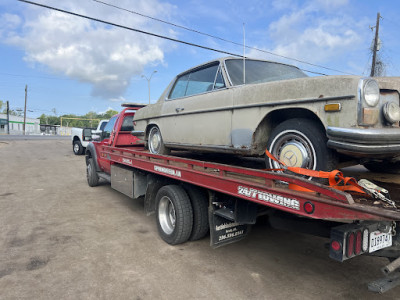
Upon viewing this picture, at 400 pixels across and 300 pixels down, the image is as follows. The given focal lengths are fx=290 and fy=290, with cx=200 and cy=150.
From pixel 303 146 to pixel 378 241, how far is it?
37.1 inches

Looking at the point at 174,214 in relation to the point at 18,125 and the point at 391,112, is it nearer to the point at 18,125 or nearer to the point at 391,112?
the point at 391,112

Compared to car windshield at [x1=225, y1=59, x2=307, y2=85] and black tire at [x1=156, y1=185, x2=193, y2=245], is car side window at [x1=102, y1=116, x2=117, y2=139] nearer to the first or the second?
black tire at [x1=156, y1=185, x2=193, y2=245]

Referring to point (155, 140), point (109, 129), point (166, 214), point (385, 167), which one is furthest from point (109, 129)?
point (385, 167)

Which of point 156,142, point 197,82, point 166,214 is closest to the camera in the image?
point 166,214

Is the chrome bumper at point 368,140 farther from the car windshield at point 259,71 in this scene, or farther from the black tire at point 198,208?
the black tire at point 198,208

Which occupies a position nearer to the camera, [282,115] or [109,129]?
[282,115]

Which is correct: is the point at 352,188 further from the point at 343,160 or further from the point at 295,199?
the point at 343,160

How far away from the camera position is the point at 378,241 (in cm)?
219

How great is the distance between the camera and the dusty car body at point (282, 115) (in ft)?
7.50

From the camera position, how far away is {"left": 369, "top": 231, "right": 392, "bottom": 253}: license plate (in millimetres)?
2180

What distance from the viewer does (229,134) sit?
3400mm

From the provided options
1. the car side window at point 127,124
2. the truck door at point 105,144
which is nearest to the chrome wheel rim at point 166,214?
the truck door at point 105,144

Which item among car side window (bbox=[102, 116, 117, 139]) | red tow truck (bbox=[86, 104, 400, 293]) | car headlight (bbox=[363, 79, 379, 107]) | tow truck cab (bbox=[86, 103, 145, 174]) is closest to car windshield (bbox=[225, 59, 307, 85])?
red tow truck (bbox=[86, 104, 400, 293])

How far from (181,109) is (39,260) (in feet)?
8.63
